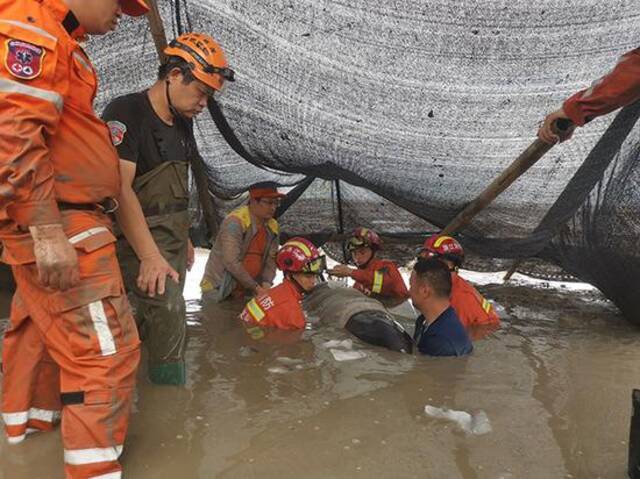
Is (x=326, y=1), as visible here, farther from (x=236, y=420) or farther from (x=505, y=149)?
(x=236, y=420)

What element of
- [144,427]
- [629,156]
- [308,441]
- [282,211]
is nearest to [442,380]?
[308,441]

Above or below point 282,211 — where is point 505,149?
above

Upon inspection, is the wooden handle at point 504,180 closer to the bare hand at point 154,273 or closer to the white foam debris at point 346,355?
the white foam debris at point 346,355

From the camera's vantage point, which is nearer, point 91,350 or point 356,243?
point 91,350

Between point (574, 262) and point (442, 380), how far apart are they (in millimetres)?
2236

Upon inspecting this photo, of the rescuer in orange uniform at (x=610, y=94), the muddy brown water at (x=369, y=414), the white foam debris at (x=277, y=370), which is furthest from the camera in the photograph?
the white foam debris at (x=277, y=370)

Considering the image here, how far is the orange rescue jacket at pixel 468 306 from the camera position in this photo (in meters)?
4.62

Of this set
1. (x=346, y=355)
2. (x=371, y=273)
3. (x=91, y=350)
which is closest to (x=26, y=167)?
(x=91, y=350)

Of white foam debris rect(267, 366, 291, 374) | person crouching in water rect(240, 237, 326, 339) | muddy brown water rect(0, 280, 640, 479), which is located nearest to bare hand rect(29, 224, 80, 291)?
muddy brown water rect(0, 280, 640, 479)

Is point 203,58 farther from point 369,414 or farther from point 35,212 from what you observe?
point 369,414

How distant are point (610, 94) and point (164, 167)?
7.68ft

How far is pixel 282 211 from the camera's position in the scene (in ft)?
20.1

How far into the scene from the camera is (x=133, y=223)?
248cm

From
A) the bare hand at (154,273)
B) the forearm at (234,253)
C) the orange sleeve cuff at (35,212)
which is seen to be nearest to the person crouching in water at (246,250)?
the forearm at (234,253)
